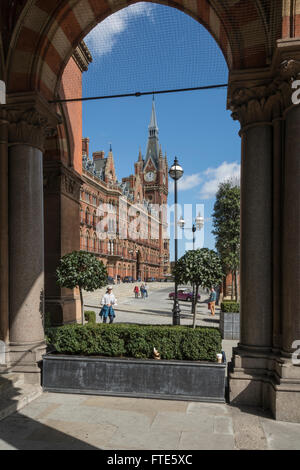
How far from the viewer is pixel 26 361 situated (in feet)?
23.3

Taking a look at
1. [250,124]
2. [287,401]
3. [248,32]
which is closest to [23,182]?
[250,124]

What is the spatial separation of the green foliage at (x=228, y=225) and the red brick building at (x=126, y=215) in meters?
19.4

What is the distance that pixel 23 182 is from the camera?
288 inches

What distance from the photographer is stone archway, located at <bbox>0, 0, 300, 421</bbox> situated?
5805 millimetres

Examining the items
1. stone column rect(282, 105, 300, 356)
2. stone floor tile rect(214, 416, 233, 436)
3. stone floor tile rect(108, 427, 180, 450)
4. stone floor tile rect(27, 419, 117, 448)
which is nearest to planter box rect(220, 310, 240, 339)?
stone column rect(282, 105, 300, 356)

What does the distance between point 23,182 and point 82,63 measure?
24.7ft

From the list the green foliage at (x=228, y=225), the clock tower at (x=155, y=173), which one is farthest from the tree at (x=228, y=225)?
the clock tower at (x=155, y=173)

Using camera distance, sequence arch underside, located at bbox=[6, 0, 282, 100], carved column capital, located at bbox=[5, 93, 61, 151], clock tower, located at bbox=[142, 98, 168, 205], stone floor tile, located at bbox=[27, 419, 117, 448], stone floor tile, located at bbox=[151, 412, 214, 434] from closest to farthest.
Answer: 1. stone floor tile, located at bbox=[27, 419, 117, 448]
2. stone floor tile, located at bbox=[151, 412, 214, 434]
3. arch underside, located at bbox=[6, 0, 282, 100]
4. carved column capital, located at bbox=[5, 93, 61, 151]
5. clock tower, located at bbox=[142, 98, 168, 205]

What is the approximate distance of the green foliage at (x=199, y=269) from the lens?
8914 millimetres

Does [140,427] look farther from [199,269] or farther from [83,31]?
[83,31]

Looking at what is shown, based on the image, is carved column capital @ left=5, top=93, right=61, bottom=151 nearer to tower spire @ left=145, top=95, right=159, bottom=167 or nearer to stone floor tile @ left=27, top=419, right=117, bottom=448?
stone floor tile @ left=27, top=419, right=117, bottom=448

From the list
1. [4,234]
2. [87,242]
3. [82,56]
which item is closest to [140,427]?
[4,234]

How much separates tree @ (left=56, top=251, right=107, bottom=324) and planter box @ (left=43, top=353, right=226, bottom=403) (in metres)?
2.15
